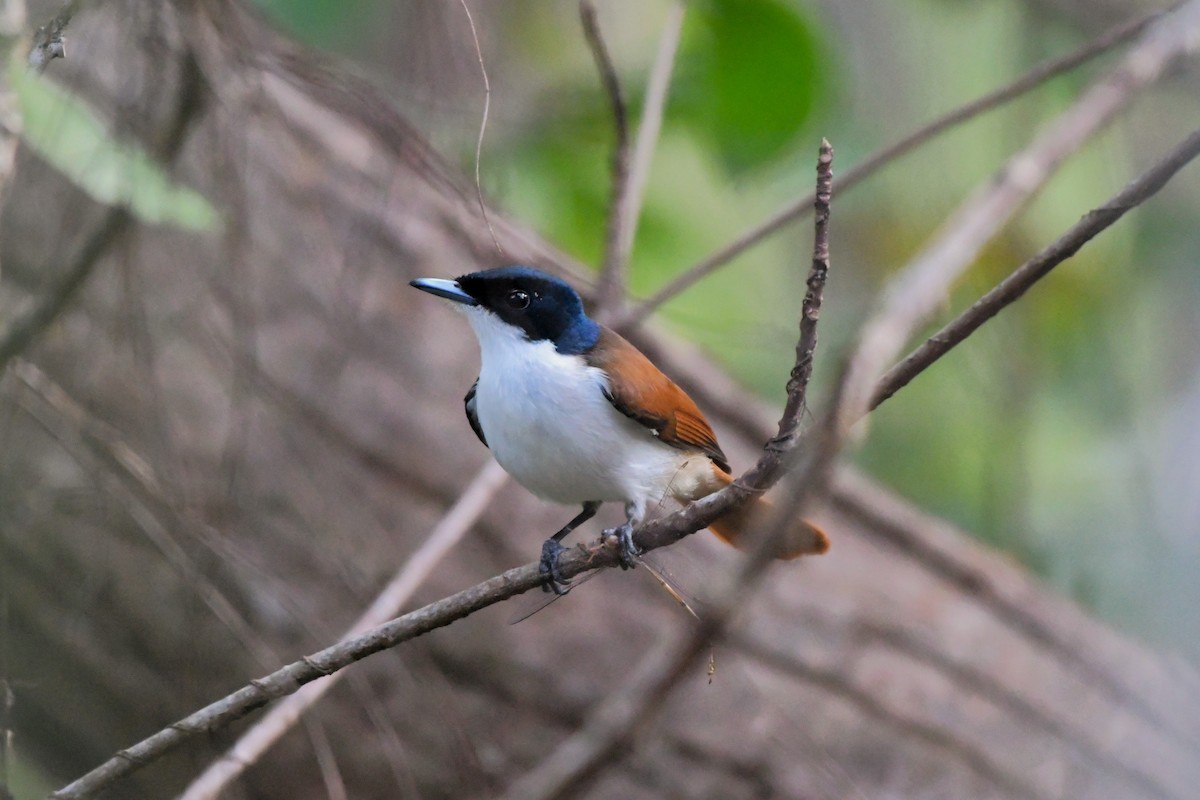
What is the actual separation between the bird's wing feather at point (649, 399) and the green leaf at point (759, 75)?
3.37 feet

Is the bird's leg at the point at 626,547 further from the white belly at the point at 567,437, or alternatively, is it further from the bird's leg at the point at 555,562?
the white belly at the point at 567,437

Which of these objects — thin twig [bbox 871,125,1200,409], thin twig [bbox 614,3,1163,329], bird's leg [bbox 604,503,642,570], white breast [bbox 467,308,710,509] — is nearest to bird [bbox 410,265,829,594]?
white breast [bbox 467,308,710,509]

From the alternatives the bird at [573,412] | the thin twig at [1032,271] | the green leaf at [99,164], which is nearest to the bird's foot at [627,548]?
the bird at [573,412]

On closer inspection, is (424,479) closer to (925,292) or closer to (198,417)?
(198,417)

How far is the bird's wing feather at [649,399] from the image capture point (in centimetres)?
261

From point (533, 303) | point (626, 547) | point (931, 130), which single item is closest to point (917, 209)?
point (931, 130)

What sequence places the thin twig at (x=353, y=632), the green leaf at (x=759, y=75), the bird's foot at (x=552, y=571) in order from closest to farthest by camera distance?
the bird's foot at (x=552, y=571), the thin twig at (x=353, y=632), the green leaf at (x=759, y=75)

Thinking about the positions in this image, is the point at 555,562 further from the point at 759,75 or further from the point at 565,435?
the point at 759,75

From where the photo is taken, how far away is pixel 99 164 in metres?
2.48

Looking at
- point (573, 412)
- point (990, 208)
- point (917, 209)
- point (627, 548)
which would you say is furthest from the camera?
point (917, 209)

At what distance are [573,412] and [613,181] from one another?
38.7 inches

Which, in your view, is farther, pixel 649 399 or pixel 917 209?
pixel 917 209

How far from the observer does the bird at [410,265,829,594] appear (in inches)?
101

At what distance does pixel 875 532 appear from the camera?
13.8 feet
